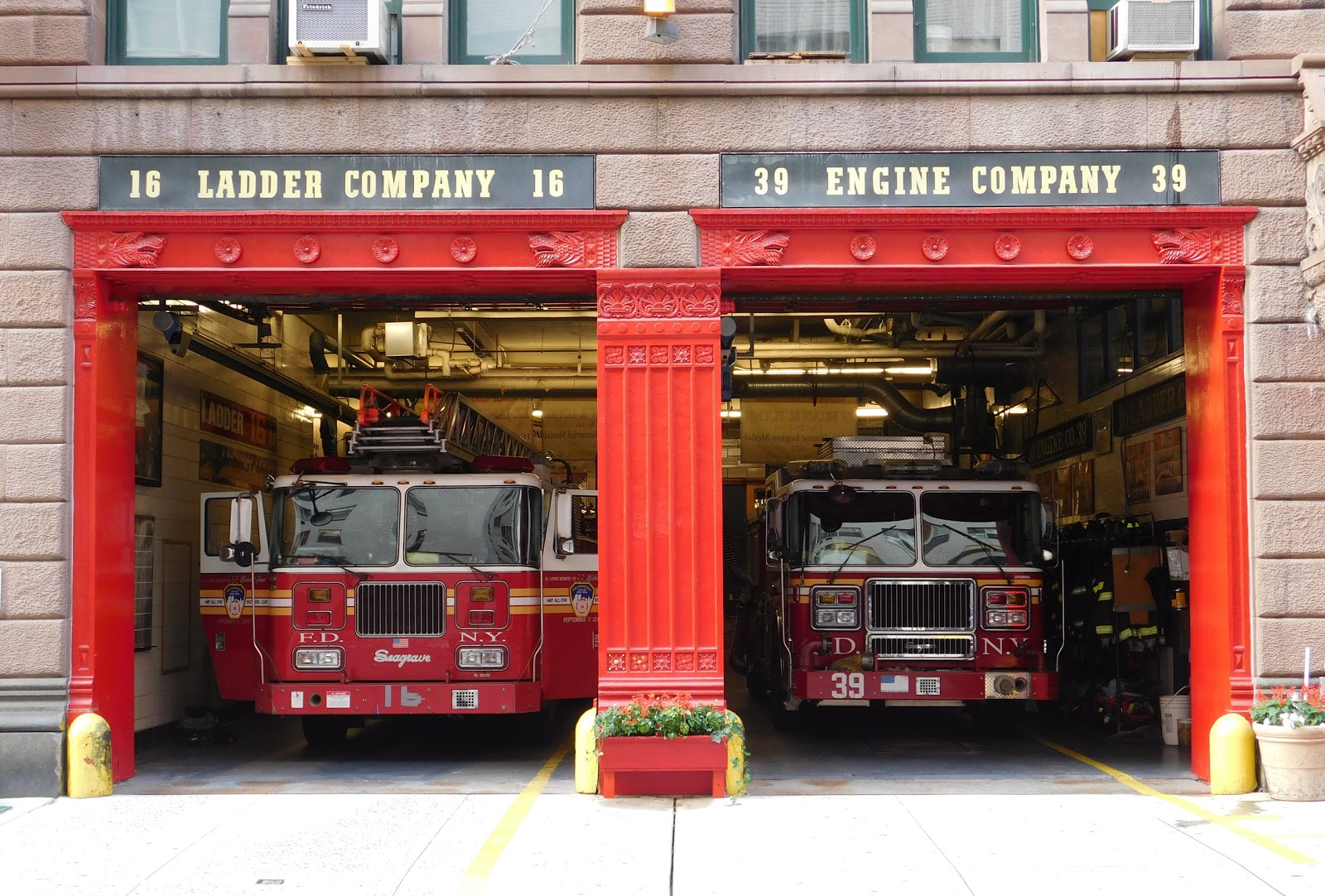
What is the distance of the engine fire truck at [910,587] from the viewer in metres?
13.1

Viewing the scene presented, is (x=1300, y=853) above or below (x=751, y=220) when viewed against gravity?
below

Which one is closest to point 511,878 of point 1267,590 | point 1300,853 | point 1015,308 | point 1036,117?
point 1300,853

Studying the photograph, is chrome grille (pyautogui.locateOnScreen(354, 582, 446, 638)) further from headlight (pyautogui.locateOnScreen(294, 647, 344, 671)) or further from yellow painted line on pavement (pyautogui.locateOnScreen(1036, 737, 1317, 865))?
yellow painted line on pavement (pyautogui.locateOnScreen(1036, 737, 1317, 865))

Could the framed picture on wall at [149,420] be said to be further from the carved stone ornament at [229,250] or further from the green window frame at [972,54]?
the green window frame at [972,54]

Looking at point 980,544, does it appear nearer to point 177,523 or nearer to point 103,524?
point 103,524

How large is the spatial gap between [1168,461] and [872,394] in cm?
705

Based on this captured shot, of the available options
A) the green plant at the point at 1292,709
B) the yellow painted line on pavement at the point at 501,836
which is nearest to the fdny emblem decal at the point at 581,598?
the yellow painted line on pavement at the point at 501,836

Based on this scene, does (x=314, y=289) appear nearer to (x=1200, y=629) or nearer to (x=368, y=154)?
(x=368, y=154)

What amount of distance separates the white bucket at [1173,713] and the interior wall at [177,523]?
398 inches

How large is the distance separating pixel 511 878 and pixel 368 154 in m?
5.92

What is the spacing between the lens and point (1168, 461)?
14.6m

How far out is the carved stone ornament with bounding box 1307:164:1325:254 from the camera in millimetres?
10469

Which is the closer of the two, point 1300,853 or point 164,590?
point 1300,853

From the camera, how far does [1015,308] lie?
13.7m
